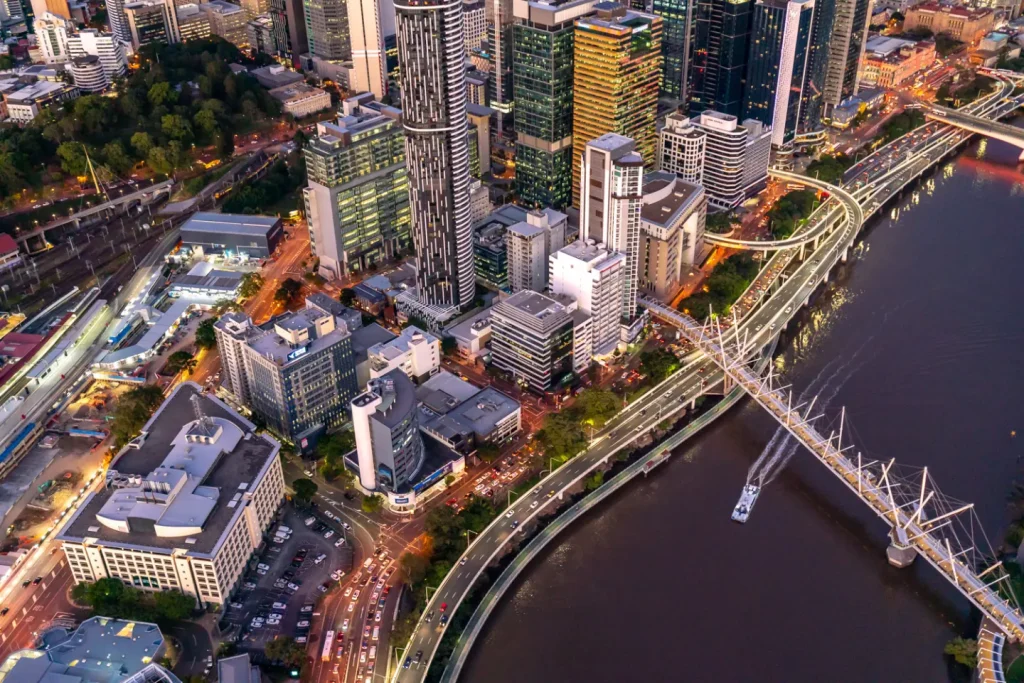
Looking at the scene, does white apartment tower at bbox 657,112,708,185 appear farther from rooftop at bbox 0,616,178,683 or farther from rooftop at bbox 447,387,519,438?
rooftop at bbox 0,616,178,683

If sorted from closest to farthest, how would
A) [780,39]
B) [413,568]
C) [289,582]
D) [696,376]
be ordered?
[413,568]
[289,582]
[696,376]
[780,39]

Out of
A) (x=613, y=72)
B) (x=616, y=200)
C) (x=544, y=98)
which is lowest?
(x=616, y=200)

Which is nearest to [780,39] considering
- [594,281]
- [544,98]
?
[544,98]

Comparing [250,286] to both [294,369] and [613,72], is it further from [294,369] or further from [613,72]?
[613,72]

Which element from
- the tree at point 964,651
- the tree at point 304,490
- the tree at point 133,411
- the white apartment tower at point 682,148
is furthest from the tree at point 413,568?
the white apartment tower at point 682,148

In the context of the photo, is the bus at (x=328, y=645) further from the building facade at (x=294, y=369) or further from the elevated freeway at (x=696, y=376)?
the building facade at (x=294, y=369)

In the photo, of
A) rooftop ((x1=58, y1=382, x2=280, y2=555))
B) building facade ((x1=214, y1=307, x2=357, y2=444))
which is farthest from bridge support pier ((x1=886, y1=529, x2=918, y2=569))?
rooftop ((x1=58, y1=382, x2=280, y2=555))
